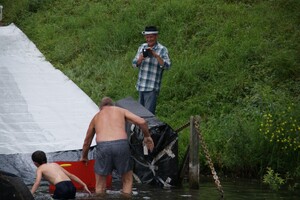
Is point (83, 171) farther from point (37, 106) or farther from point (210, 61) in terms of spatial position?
point (210, 61)

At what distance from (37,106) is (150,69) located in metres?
2.91

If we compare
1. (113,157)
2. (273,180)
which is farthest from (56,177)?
(273,180)

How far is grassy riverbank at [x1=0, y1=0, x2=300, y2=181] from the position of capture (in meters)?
14.7

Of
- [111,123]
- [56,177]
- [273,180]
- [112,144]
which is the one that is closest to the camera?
[56,177]

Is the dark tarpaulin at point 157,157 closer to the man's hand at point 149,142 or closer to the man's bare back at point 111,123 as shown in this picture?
the man's hand at point 149,142

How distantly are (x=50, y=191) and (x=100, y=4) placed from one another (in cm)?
1343

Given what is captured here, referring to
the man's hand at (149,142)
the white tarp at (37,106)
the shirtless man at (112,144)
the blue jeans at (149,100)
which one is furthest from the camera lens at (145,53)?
the man's hand at (149,142)

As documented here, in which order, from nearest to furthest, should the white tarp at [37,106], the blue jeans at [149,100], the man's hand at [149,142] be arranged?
the man's hand at [149,142] → the white tarp at [37,106] → the blue jeans at [149,100]

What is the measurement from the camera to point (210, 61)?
64.5 ft

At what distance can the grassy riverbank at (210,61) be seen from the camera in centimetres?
1469

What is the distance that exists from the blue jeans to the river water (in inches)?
74.5

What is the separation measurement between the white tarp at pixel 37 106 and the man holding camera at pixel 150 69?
1.42m

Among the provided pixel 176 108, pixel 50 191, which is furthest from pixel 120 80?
pixel 50 191

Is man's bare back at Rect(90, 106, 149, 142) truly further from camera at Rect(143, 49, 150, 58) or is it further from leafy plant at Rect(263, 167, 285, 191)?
camera at Rect(143, 49, 150, 58)
